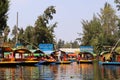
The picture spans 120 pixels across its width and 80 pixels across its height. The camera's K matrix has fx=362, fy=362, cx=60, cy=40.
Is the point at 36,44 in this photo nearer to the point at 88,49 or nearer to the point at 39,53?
the point at 88,49

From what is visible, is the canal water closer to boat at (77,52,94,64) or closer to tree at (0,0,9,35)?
tree at (0,0,9,35)

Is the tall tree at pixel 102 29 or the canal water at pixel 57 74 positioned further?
the tall tree at pixel 102 29

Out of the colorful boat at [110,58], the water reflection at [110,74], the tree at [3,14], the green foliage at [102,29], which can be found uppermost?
the green foliage at [102,29]

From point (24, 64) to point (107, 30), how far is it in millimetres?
57648

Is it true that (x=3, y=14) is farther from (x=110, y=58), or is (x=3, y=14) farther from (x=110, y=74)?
(x=110, y=58)

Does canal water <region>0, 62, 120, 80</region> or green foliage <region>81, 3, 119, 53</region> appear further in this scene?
green foliage <region>81, 3, 119, 53</region>

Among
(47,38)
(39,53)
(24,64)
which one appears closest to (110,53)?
(39,53)

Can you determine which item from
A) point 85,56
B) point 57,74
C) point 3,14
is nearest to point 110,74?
point 57,74

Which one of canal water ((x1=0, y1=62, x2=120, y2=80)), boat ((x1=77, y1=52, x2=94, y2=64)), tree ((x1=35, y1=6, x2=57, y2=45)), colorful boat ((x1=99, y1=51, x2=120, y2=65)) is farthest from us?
tree ((x1=35, y1=6, x2=57, y2=45))

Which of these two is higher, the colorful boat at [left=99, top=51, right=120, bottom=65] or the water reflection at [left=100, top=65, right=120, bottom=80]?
the colorful boat at [left=99, top=51, right=120, bottom=65]

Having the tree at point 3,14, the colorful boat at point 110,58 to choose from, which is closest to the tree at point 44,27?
the colorful boat at point 110,58

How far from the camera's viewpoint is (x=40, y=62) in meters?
62.7

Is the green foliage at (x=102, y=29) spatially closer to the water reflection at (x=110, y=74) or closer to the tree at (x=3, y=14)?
the tree at (x=3, y=14)

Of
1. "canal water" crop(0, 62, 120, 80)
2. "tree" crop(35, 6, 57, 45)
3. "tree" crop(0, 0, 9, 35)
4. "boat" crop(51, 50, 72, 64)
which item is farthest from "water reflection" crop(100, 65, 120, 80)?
"tree" crop(35, 6, 57, 45)
